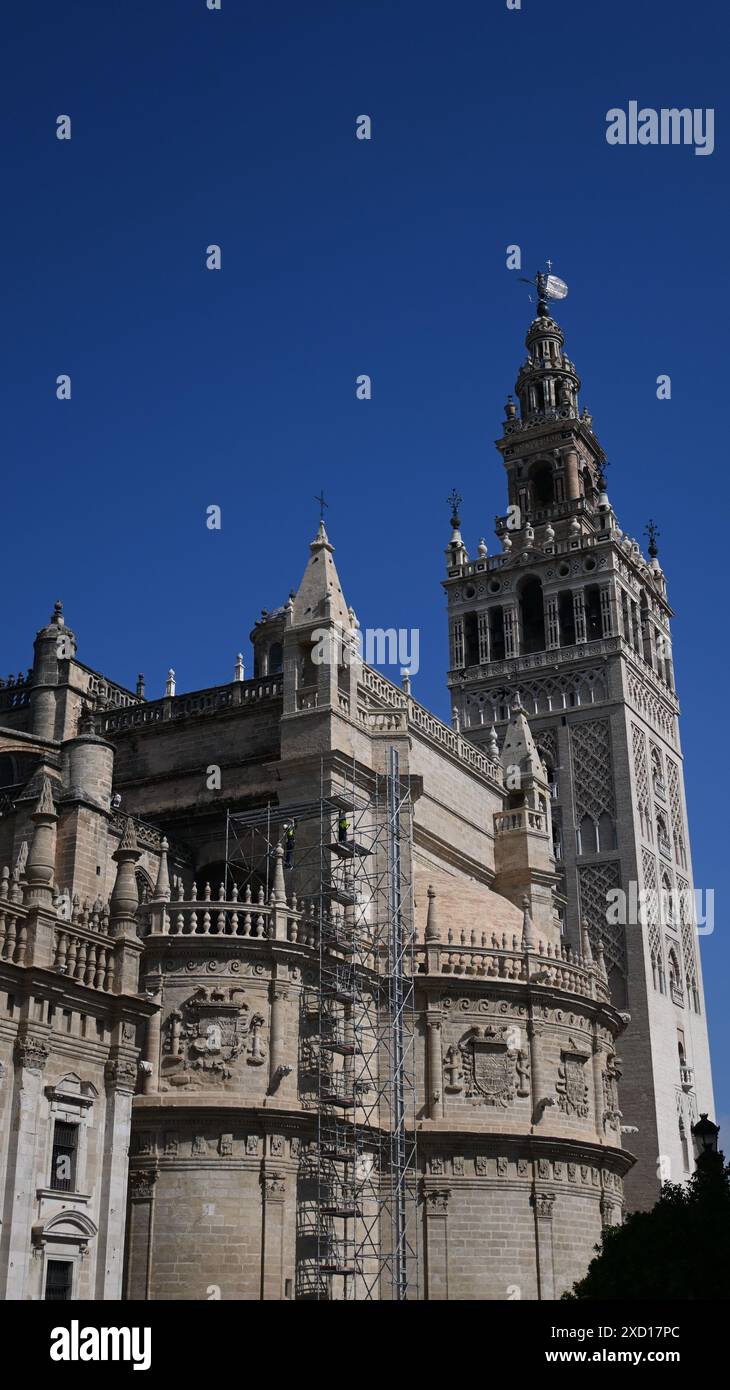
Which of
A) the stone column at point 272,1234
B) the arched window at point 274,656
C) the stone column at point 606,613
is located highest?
the stone column at point 606,613

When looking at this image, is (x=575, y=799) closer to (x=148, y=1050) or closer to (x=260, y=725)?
(x=260, y=725)

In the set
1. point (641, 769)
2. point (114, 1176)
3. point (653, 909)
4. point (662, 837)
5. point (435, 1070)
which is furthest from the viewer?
point (662, 837)

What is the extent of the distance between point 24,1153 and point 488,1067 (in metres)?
14.8

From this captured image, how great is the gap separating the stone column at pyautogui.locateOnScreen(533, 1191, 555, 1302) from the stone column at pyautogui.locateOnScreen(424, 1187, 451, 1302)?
7.20 ft

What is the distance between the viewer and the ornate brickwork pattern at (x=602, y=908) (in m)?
55.2

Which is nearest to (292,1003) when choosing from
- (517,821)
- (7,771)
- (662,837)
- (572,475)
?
(7,771)

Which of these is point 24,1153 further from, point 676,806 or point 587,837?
point 676,806

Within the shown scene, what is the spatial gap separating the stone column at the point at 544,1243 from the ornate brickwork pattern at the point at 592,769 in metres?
25.2

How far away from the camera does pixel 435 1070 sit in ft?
114

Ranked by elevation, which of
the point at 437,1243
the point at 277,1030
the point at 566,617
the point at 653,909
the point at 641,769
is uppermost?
the point at 566,617

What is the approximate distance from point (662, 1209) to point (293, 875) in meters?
13.6

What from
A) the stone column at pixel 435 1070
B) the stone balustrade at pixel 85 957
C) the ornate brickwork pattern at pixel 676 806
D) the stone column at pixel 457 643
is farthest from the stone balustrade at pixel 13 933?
the stone column at pixel 457 643

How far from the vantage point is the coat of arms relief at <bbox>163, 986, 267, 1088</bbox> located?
103ft

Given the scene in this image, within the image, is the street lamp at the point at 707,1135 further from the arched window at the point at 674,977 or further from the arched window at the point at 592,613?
the arched window at the point at 592,613
